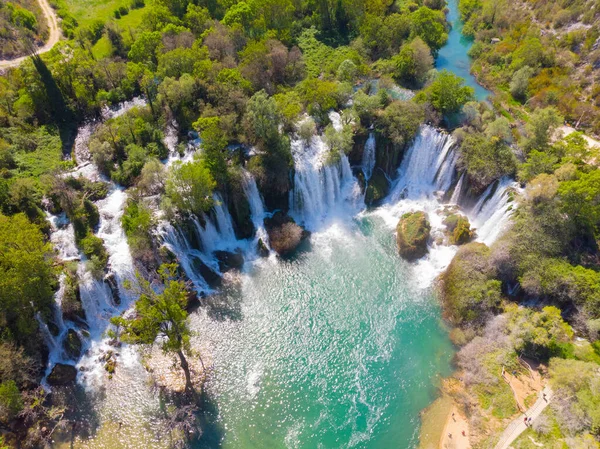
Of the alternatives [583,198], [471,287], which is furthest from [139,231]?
[583,198]

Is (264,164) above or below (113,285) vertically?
above

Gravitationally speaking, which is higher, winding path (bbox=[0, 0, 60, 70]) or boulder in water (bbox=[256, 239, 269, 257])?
winding path (bbox=[0, 0, 60, 70])

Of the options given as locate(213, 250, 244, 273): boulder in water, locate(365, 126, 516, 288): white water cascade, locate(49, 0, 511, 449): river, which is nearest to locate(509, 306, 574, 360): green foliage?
locate(49, 0, 511, 449): river

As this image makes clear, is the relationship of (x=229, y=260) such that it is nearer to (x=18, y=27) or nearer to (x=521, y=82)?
(x=521, y=82)

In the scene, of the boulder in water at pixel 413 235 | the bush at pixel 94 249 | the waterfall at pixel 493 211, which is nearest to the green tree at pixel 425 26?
the waterfall at pixel 493 211

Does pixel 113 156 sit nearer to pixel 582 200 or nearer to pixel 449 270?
pixel 449 270

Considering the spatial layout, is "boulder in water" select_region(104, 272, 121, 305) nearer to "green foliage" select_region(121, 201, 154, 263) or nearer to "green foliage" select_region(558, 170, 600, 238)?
"green foliage" select_region(121, 201, 154, 263)

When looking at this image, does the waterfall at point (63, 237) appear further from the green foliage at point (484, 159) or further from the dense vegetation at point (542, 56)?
the dense vegetation at point (542, 56)
